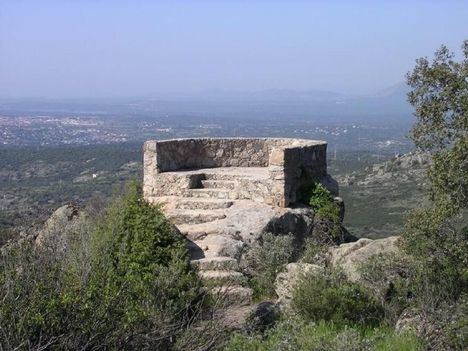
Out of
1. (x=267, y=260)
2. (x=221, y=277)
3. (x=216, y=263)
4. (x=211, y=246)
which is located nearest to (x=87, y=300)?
(x=221, y=277)

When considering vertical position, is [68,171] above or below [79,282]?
below

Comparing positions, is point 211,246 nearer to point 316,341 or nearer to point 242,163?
point 316,341

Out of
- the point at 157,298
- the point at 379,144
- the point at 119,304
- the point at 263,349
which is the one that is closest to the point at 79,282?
the point at 119,304

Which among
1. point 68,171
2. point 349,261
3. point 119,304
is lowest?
point 68,171

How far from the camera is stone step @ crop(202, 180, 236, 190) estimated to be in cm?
1314

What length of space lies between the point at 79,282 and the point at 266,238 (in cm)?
520

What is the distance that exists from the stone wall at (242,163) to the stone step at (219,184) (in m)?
0.17

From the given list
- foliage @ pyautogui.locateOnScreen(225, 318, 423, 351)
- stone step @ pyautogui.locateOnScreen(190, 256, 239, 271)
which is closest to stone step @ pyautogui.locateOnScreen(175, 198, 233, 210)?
stone step @ pyautogui.locateOnScreen(190, 256, 239, 271)

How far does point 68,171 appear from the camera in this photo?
70375mm

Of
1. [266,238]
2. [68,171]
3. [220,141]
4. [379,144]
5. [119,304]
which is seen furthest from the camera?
[379,144]

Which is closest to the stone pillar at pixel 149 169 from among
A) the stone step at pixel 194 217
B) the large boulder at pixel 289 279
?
the stone step at pixel 194 217

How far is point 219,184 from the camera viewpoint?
13375 millimetres

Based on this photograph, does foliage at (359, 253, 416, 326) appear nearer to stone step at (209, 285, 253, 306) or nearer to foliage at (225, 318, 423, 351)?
foliage at (225, 318, 423, 351)

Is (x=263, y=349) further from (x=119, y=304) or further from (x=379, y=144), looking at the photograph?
(x=379, y=144)
